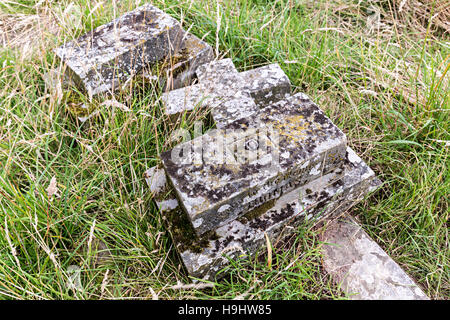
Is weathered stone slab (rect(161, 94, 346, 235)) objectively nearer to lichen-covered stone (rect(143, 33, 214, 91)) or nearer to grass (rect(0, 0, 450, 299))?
grass (rect(0, 0, 450, 299))

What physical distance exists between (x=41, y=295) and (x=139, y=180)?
0.90 metres

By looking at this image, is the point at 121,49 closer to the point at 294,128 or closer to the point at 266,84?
the point at 266,84

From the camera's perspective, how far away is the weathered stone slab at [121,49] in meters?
2.72

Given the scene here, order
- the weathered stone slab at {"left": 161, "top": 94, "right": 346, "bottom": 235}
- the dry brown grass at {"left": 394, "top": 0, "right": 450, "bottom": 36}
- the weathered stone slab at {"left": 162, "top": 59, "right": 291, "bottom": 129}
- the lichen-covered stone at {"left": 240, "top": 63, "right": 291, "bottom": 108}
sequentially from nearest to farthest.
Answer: the weathered stone slab at {"left": 161, "top": 94, "right": 346, "bottom": 235} < the weathered stone slab at {"left": 162, "top": 59, "right": 291, "bottom": 129} < the lichen-covered stone at {"left": 240, "top": 63, "right": 291, "bottom": 108} < the dry brown grass at {"left": 394, "top": 0, "right": 450, "bottom": 36}

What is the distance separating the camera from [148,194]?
2324mm

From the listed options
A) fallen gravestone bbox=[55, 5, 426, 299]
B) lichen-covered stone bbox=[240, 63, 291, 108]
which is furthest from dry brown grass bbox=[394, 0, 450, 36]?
fallen gravestone bbox=[55, 5, 426, 299]

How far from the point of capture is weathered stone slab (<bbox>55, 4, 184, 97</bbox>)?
2725mm

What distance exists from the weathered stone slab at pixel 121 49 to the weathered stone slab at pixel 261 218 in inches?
39.5

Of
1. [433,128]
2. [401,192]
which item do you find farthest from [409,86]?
[401,192]

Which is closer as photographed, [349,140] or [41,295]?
[41,295]

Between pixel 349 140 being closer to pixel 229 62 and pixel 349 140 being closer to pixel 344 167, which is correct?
pixel 344 167

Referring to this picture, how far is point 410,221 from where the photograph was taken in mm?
2451

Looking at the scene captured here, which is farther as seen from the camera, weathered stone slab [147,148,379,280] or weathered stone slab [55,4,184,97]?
weathered stone slab [55,4,184,97]

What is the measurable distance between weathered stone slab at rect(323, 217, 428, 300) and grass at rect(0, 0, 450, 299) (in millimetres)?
91
